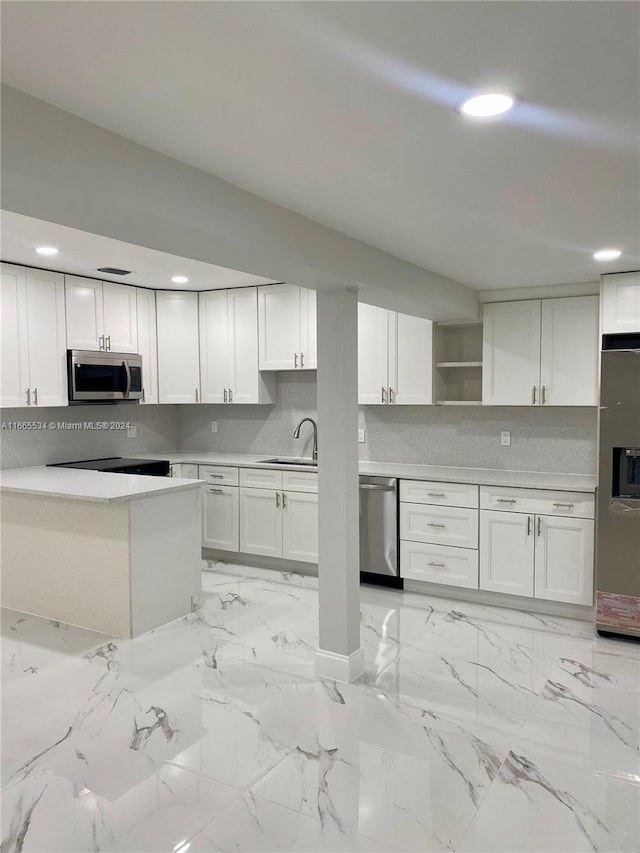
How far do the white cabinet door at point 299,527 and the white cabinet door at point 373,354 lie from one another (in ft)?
2.99

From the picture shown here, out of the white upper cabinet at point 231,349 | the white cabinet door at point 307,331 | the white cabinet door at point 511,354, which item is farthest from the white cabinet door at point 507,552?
the white upper cabinet at point 231,349

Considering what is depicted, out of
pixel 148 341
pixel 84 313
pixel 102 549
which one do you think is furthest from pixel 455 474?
pixel 84 313

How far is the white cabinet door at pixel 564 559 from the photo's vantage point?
4.07 meters

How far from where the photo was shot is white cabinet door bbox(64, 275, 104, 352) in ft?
15.8

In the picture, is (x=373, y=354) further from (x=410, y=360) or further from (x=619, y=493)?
(x=619, y=493)

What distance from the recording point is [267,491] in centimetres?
519

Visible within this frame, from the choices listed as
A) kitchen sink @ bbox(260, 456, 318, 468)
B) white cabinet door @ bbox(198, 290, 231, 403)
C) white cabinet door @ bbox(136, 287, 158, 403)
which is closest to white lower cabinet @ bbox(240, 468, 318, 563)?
kitchen sink @ bbox(260, 456, 318, 468)

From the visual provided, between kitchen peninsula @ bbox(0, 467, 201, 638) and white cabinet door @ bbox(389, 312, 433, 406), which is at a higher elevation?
white cabinet door @ bbox(389, 312, 433, 406)

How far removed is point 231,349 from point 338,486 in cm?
265

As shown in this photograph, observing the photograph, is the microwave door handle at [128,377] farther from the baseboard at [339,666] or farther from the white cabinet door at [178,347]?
A: the baseboard at [339,666]

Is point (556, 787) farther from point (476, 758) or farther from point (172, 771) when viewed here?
point (172, 771)

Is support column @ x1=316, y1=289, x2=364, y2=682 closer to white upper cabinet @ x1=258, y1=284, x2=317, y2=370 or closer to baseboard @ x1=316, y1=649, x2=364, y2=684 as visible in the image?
baseboard @ x1=316, y1=649, x2=364, y2=684

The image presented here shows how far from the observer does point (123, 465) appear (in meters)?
5.11

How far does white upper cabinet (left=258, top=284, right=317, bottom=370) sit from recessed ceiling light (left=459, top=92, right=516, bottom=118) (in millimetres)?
3461
